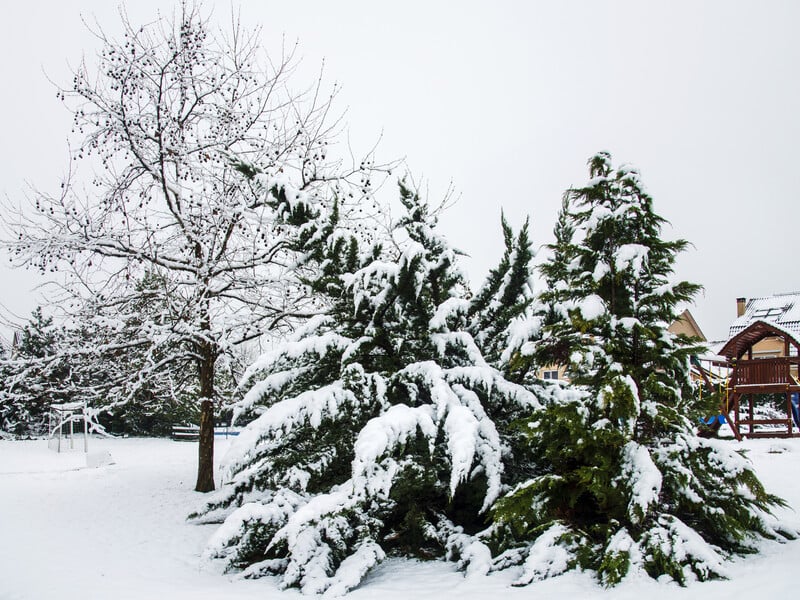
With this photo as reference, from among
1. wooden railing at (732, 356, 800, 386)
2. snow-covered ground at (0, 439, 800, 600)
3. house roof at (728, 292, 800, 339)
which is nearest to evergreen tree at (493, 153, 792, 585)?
snow-covered ground at (0, 439, 800, 600)

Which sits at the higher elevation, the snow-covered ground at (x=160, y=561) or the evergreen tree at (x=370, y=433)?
the evergreen tree at (x=370, y=433)

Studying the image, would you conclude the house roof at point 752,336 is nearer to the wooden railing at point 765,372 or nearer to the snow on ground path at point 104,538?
the wooden railing at point 765,372

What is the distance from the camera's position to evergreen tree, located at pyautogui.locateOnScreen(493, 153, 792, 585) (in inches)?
165

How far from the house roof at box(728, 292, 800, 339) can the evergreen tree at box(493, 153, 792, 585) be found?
2733 cm

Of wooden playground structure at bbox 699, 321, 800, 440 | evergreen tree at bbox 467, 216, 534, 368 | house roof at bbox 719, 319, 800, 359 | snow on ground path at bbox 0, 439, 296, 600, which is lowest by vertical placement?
snow on ground path at bbox 0, 439, 296, 600

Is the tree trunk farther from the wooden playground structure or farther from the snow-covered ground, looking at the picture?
the wooden playground structure

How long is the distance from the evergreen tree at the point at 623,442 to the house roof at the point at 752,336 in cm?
898

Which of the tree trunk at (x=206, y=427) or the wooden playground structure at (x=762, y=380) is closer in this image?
the tree trunk at (x=206, y=427)

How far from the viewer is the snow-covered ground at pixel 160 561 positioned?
394cm

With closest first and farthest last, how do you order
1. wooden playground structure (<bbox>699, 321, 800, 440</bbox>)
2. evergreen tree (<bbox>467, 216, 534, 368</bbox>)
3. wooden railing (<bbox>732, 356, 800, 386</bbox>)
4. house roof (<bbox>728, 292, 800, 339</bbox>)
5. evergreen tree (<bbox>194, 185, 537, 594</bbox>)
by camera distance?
evergreen tree (<bbox>194, 185, 537, 594</bbox>), evergreen tree (<bbox>467, 216, 534, 368</bbox>), wooden playground structure (<bbox>699, 321, 800, 440</bbox>), wooden railing (<bbox>732, 356, 800, 386</bbox>), house roof (<bbox>728, 292, 800, 339</bbox>)

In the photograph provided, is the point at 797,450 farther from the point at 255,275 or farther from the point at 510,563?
the point at 255,275

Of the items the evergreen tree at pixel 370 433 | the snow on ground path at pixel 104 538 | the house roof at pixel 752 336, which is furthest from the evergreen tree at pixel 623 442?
the house roof at pixel 752 336

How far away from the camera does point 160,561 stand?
5.88 meters

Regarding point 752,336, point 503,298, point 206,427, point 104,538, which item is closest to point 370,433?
Result: point 503,298
